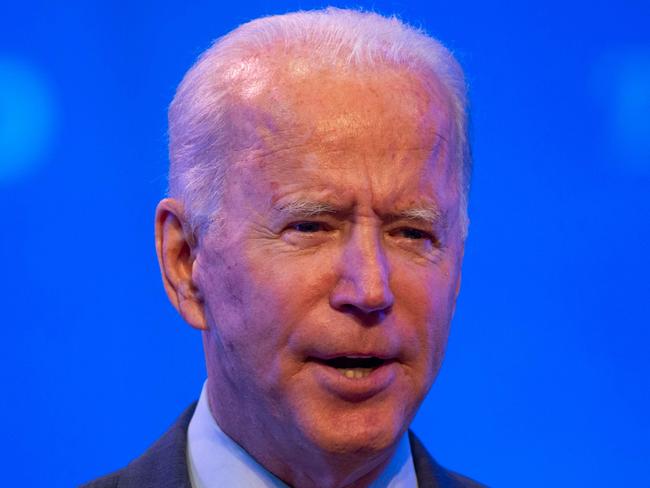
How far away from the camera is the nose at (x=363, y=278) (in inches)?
61.6

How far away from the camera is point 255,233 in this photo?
168 cm

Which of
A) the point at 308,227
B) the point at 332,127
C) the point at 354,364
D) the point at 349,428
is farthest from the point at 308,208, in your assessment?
the point at 349,428

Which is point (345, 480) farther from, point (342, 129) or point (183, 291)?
point (342, 129)

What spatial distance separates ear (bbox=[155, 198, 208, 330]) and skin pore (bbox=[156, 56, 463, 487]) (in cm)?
6

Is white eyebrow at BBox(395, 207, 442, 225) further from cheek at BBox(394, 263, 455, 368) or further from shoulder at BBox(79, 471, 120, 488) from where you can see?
shoulder at BBox(79, 471, 120, 488)

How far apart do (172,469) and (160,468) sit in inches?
1.2

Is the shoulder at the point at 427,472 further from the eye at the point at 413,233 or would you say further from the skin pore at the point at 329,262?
the eye at the point at 413,233

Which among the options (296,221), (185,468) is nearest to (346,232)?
(296,221)

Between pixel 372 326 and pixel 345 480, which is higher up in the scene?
pixel 372 326

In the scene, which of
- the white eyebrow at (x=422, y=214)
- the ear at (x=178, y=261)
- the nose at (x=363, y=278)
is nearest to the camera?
the nose at (x=363, y=278)

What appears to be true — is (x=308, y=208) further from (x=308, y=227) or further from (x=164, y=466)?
(x=164, y=466)

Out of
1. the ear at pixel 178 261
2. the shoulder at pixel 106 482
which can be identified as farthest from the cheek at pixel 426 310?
the shoulder at pixel 106 482

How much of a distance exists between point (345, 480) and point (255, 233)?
47cm

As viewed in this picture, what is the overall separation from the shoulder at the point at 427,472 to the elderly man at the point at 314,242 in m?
0.08
